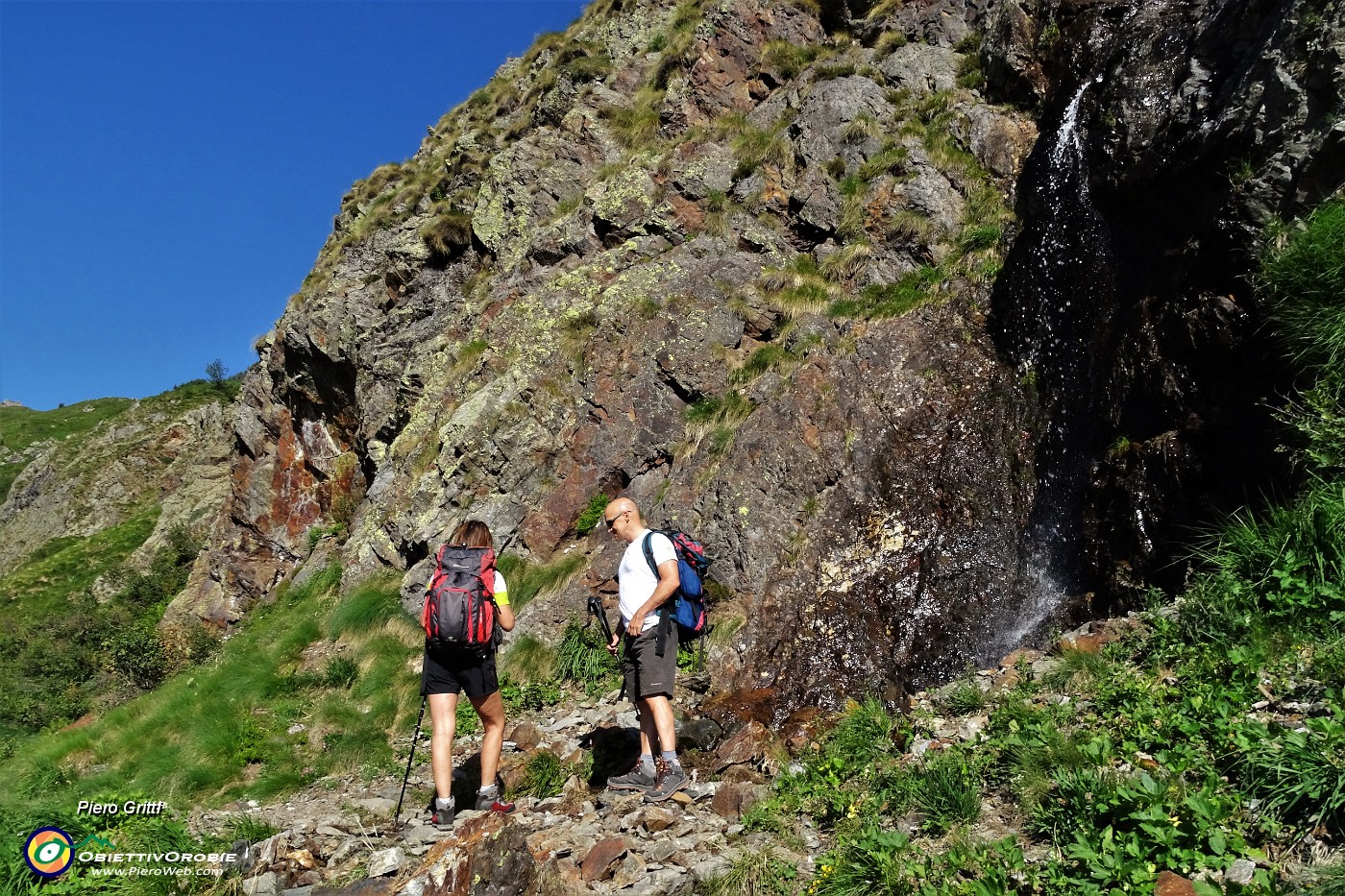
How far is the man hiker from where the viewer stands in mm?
5727

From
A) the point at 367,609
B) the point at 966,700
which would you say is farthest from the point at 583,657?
the point at 966,700

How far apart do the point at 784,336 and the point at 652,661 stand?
7.06 m

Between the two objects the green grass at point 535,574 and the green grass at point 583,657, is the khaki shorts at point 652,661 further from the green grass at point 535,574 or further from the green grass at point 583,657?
the green grass at point 535,574

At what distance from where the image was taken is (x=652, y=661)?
5793 mm

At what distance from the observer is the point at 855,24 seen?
17.5m

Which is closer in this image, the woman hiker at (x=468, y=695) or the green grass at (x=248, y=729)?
the woman hiker at (x=468, y=695)

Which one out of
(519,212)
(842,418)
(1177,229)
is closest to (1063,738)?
(842,418)

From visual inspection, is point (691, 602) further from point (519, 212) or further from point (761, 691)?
point (519, 212)

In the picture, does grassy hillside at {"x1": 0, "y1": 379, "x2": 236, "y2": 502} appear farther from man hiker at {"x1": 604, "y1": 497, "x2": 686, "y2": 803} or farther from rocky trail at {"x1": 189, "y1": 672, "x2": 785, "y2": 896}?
man hiker at {"x1": 604, "y1": 497, "x2": 686, "y2": 803}

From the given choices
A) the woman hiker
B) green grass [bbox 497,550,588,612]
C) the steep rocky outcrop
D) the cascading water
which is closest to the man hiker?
the woman hiker

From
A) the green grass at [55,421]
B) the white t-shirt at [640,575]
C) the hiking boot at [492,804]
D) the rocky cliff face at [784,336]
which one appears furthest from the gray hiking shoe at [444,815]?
the green grass at [55,421]

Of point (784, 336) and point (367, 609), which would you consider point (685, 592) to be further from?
point (367, 609)

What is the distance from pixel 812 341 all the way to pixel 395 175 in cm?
1923

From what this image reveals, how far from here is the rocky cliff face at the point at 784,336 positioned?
825 cm
